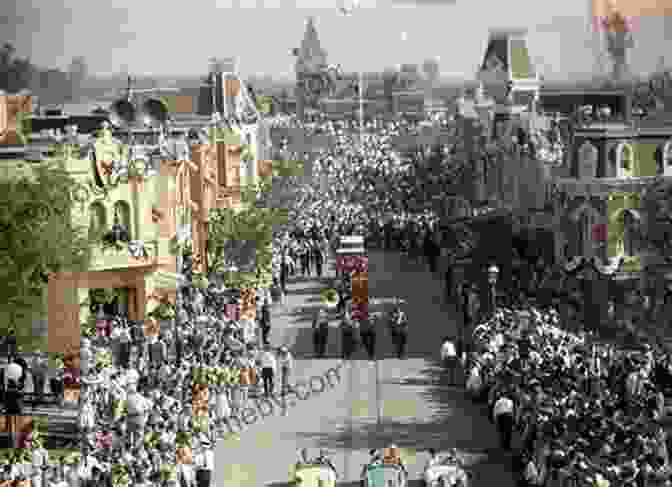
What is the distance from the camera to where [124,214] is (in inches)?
1924

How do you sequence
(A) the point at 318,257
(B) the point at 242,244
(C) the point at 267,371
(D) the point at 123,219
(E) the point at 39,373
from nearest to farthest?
(E) the point at 39,373
(C) the point at 267,371
(D) the point at 123,219
(B) the point at 242,244
(A) the point at 318,257

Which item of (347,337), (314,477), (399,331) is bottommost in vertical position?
(347,337)

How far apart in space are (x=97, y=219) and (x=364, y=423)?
12667 mm

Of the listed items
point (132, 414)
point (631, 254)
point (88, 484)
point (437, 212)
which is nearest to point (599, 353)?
point (132, 414)

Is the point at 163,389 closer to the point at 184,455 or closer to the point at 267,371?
the point at 267,371

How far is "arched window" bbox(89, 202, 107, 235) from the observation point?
46.6 metres

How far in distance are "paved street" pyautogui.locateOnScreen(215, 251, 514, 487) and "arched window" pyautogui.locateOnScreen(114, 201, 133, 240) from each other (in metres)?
5.89

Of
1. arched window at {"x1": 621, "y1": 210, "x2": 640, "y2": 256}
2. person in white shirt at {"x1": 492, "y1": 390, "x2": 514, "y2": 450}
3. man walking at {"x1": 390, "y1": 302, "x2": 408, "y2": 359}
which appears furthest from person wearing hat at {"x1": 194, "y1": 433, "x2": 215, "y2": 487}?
arched window at {"x1": 621, "y1": 210, "x2": 640, "y2": 256}

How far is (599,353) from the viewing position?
129 ft

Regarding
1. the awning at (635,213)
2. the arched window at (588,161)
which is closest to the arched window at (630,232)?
the awning at (635,213)

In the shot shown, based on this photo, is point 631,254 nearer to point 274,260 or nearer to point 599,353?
point 274,260

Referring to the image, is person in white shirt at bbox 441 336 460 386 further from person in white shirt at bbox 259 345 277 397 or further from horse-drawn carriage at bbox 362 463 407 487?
horse-drawn carriage at bbox 362 463 407 487

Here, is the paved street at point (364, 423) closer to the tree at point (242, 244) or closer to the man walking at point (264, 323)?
the man walking at point (264, 323)

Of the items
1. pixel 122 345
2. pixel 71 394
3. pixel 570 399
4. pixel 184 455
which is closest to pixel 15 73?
pixel 122 345
